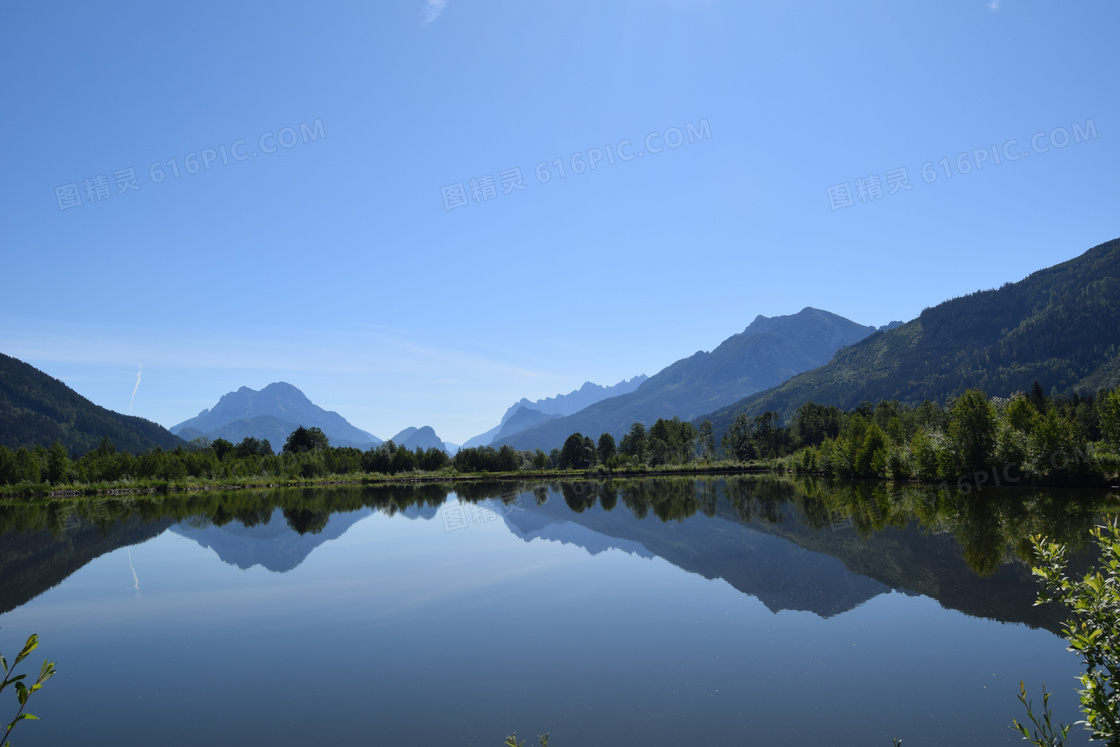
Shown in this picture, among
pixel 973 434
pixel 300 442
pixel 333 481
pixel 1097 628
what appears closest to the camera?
pixel 1097 628

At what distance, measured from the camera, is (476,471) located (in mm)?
120250

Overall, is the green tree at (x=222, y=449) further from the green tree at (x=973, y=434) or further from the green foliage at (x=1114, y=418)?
the green foliage at (x=1114, y=418)

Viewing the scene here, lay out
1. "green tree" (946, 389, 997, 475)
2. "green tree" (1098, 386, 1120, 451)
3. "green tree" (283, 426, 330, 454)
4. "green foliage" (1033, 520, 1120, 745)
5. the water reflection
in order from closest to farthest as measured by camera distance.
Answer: "green foliage" (1033, 520, 1120, 745)
the water reflection
"green tree" (1098, 386, 1120, 451)
"green tree" (946, 389, 997, 475)
"green tree" (283, 426, 330, 454)

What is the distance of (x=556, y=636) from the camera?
14906 millimetres

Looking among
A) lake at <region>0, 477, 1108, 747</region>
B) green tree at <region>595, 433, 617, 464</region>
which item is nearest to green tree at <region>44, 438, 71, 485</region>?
lake at <region>0, 477, 1108, 747</region>

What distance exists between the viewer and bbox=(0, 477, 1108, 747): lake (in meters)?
10.1

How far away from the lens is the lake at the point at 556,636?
397 inches

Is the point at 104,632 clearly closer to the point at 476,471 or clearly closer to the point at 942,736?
the point at 942,736

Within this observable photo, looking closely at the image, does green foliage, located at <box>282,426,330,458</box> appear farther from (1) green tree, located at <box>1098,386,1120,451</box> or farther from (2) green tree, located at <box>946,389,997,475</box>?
(1) green tree, located at <box>1098,386,1120,451</box>

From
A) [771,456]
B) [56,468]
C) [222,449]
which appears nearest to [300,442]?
[222,449]

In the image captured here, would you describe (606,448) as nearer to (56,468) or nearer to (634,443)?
(634,443)

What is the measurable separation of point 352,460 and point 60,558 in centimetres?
9100

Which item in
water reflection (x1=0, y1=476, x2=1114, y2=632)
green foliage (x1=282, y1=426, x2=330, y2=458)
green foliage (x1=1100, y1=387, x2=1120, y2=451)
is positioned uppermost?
green foliage (x1=282, y1=426, x2=330, y2=458)

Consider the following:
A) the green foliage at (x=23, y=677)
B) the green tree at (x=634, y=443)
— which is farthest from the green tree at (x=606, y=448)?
the green foliage at (x=23, y=677)
